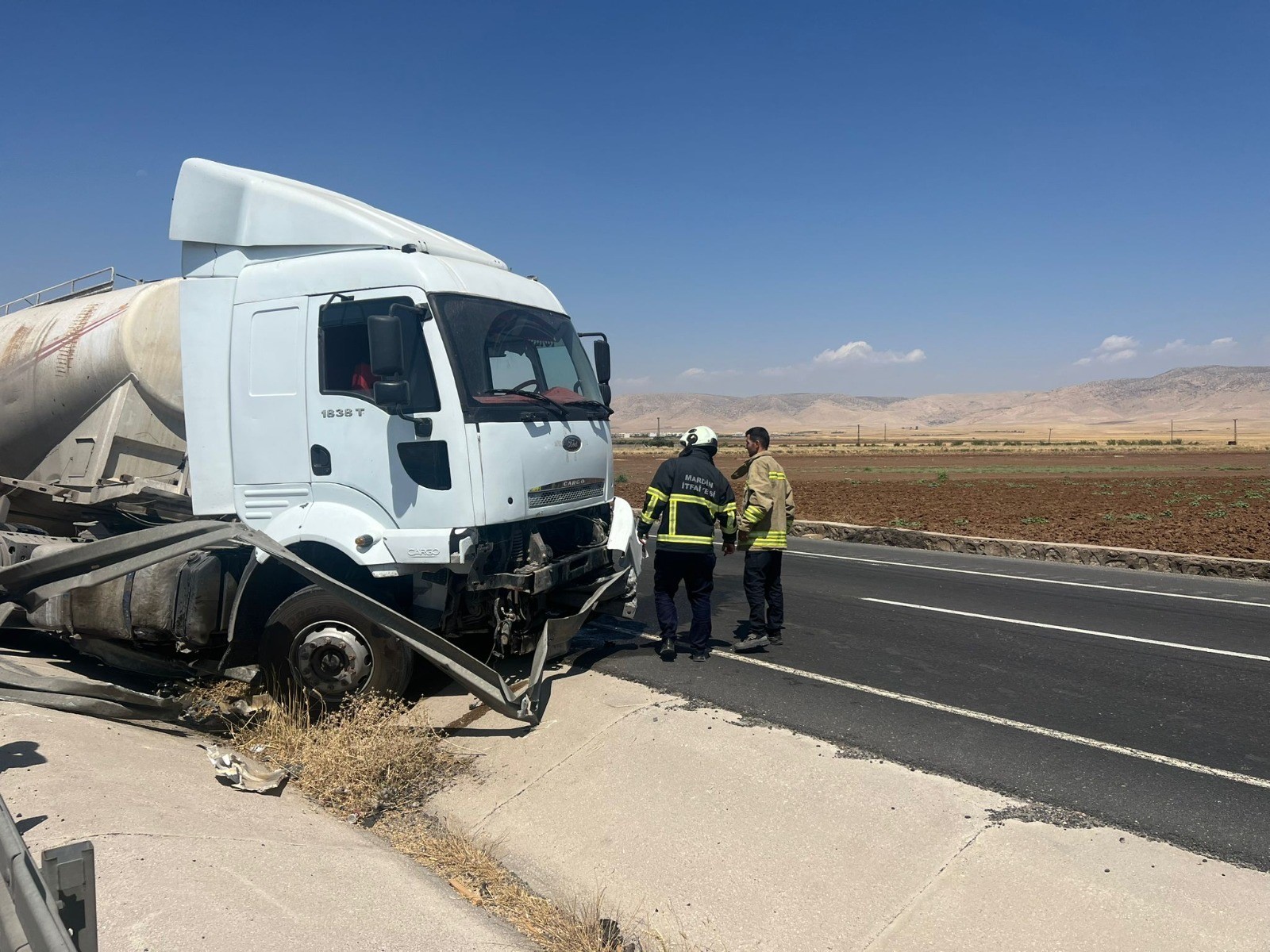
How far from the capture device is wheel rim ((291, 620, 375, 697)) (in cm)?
562

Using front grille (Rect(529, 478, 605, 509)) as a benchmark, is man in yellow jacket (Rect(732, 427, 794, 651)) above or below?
below

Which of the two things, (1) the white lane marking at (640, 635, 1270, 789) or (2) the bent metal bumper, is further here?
(2) the bent metal bumper

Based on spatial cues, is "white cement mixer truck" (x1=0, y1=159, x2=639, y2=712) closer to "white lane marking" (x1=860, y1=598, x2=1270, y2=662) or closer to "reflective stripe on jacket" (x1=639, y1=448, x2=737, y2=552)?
"reflective stripe on jacket" (x1=639, y1=448, x2=737, y2=552)

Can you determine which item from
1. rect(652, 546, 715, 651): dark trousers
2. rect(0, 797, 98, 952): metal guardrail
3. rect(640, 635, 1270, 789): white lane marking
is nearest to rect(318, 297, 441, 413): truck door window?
rect(652, 546, 715, 651): dark trousers

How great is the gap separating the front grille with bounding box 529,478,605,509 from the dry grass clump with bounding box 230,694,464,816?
62.7 inches

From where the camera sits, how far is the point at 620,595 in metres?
7.01

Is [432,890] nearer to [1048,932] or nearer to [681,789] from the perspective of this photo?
[681,789]

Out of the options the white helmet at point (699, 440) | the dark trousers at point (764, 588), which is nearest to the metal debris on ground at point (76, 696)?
the white helmet at point (699, 440)

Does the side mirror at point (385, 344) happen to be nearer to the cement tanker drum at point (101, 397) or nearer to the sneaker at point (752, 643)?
the cement tanker drum at point (101, 397)

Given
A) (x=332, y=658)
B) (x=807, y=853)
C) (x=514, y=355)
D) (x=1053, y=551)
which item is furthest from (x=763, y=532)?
(x=1053, y=551)

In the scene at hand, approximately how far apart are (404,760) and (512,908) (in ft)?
4.74

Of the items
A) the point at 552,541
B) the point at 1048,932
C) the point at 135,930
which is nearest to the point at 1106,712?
the point at 1048,932

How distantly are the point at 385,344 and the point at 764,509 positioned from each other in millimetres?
3465

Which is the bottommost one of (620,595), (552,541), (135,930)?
(135,930)
